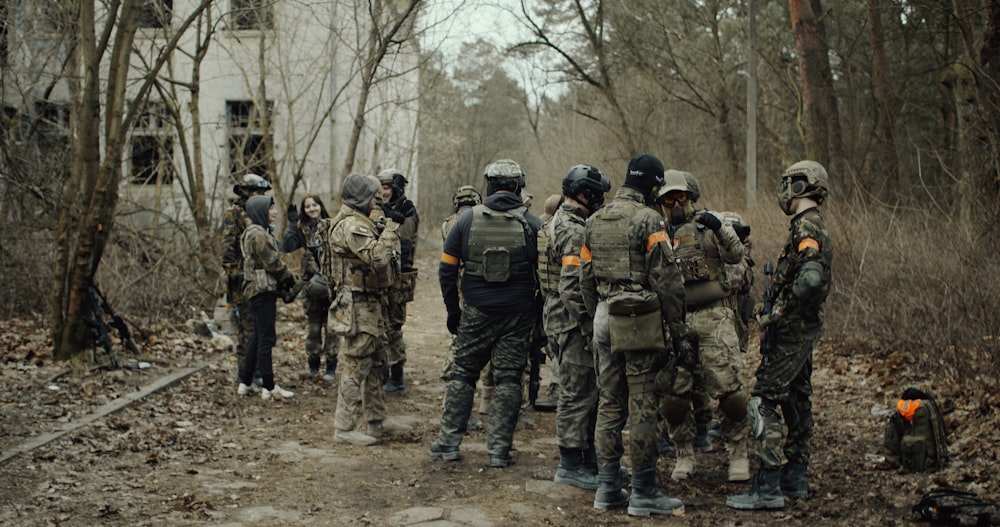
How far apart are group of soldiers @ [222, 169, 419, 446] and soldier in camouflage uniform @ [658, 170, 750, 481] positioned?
2437mm

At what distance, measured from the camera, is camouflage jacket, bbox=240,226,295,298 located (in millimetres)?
8828

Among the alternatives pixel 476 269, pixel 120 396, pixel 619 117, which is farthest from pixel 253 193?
pixel 619 117

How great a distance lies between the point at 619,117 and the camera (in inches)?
996

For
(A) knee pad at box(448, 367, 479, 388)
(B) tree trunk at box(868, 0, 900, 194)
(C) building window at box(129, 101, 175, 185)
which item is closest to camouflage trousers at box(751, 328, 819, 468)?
(A) knee pad at box(448, 367, 479, 388)

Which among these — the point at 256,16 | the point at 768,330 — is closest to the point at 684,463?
the point at 768,330

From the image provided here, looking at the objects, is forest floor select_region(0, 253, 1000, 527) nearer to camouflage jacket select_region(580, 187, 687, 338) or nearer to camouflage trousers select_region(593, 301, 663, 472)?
camouflage trousers select_region(593, 301, 663, 472)

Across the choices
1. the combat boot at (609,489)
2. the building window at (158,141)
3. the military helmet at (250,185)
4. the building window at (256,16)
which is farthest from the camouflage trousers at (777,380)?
the building window at (256,16)

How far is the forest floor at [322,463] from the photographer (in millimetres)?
5828

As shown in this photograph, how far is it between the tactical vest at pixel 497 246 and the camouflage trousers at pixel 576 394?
71cm

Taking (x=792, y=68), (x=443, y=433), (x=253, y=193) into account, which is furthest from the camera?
(x=792, y=68)

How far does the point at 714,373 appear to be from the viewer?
6484mm

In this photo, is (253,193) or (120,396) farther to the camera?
(253,193)

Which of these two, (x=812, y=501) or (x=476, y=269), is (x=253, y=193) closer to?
(x=476, y=269)

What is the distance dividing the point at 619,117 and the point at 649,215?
1999cm
